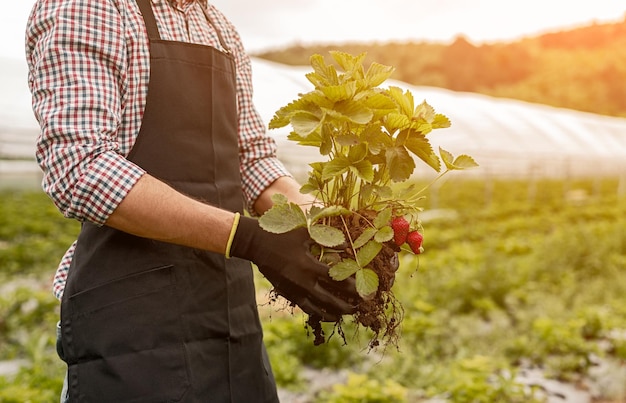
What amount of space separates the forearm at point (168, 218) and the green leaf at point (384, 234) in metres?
0.27

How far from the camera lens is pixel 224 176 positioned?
1.41 meters

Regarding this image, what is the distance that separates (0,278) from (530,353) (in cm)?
393

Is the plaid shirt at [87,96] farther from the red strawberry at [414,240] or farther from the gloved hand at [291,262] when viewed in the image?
the red strawberry at [414,240]

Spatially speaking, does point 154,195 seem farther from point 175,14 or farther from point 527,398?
point 527,398

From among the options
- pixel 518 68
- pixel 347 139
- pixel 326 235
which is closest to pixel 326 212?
pixel 326 235

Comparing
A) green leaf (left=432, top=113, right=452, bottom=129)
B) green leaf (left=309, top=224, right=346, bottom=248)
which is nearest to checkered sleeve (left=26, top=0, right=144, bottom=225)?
green leaf (left=309, top=224, right=346, bottom=248)

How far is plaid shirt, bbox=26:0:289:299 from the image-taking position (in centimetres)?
110

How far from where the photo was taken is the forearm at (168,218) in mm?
1124

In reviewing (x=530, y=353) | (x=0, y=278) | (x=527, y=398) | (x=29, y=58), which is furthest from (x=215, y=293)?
(x=0, y=278)

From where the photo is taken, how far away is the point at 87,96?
111 cm

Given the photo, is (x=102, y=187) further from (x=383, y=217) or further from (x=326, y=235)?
(x=383, y=217)

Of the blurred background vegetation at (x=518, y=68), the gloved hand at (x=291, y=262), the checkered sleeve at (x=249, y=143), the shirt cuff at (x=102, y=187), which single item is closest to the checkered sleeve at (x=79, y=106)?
the shirt cuff at (x=102, y=187)

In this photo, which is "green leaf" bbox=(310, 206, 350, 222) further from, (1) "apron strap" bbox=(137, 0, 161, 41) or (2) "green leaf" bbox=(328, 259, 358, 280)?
(1) "apron strap" bbox=(137, 0, 161, 41)

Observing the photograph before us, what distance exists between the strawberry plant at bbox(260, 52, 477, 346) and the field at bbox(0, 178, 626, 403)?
0.64 metres
